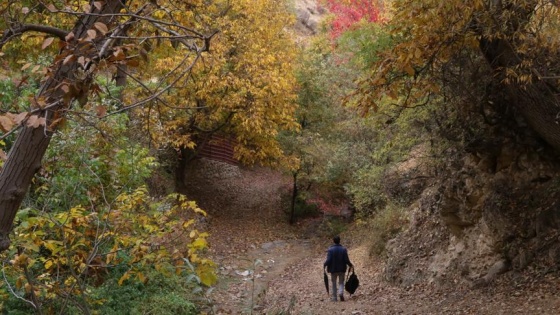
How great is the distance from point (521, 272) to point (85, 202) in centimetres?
748

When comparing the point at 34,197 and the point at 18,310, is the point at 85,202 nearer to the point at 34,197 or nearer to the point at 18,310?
the point at 34,197

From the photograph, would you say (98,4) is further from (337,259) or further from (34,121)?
(337,259)

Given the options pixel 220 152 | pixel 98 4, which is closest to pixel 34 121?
pixel 98 4

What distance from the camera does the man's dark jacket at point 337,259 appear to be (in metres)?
12.0

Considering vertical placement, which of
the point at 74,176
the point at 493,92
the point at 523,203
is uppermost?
the point at 493,92

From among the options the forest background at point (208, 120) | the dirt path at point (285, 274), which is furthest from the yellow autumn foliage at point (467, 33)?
the dirt path at point (285, 274)

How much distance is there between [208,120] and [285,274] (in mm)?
6846

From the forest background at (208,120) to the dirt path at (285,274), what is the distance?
2.13ft

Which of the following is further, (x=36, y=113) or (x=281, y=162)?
(x=281, y=162)

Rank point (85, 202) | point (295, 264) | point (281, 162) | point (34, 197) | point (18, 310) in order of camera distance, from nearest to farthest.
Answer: point (18, 310) < point (85, 202) < point (34, 197) < point (295, 264) < point (281, 162)

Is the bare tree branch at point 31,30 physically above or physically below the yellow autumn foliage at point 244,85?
below

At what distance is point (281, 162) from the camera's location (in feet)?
73.3

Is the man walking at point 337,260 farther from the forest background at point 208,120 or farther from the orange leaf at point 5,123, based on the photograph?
the orange leaf at point 5,123

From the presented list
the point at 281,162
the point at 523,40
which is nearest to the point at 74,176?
the point at 523,40
